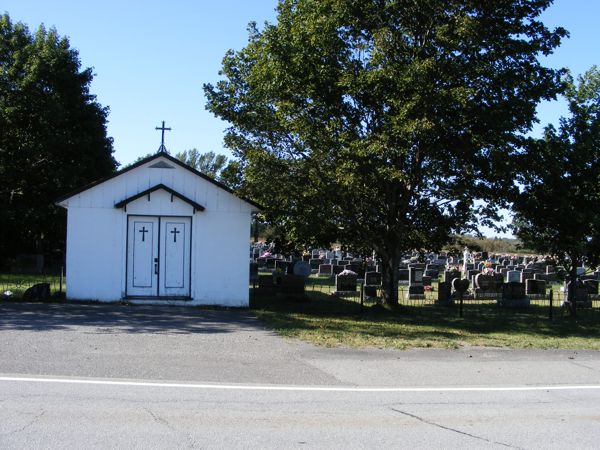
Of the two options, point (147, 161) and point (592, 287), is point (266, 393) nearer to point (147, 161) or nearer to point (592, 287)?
point (147, 161)

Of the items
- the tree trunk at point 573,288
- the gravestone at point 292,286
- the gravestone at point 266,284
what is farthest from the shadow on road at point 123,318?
the tree trunk at point 573,288

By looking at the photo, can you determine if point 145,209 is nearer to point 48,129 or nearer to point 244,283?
point 244,283

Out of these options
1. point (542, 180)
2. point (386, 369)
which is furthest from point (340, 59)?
point (386, 369)

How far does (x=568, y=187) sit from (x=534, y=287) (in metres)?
8.20

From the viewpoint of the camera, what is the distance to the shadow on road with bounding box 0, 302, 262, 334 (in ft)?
40.5

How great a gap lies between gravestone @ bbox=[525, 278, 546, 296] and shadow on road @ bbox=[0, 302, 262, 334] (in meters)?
13.5

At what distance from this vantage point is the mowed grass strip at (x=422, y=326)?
12.5m

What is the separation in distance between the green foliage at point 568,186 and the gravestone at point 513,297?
131 inches

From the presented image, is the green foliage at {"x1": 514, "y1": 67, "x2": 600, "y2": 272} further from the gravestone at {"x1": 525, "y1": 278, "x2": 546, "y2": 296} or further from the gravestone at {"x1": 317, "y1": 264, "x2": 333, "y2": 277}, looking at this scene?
the gravestone at {"x1": 317, "y1": 264, "x2": 333, "y2": 277}

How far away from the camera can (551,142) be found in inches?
687

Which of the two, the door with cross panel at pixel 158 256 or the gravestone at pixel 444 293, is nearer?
the door with cross panel at pixel 158 256

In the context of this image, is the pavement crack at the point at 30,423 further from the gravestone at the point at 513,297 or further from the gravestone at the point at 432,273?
the gravestone at the point at 432,273

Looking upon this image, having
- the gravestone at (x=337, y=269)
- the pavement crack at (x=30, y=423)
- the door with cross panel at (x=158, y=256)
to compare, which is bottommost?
the pavement crack at (x=30, y=423)

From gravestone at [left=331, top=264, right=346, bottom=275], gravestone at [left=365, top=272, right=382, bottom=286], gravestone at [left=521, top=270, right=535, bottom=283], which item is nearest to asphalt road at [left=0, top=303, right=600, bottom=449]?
gravestone at [left=365, top=272, right=382, bottom=286]
